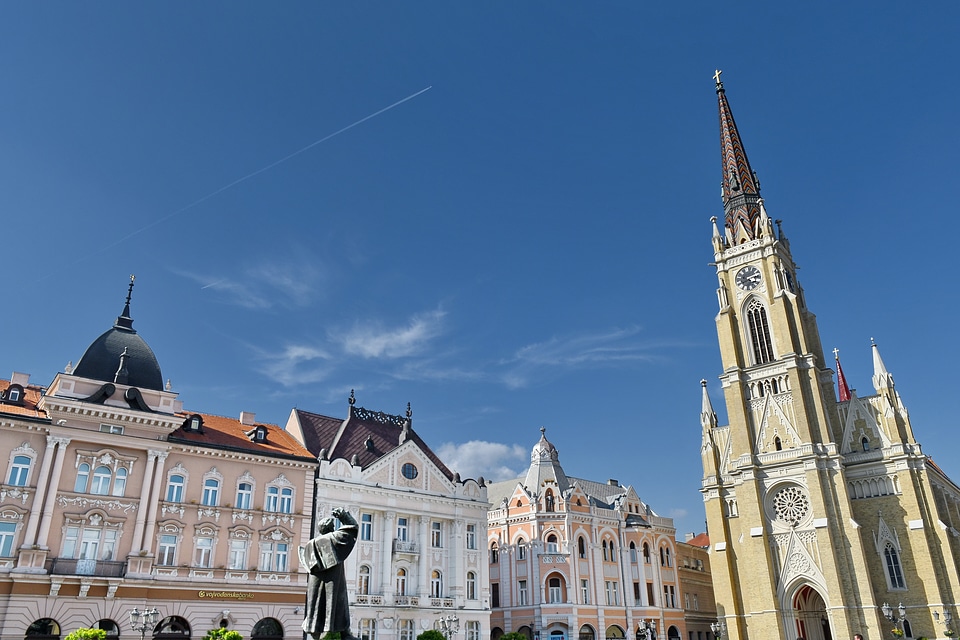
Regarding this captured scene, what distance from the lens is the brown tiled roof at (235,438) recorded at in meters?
40.0

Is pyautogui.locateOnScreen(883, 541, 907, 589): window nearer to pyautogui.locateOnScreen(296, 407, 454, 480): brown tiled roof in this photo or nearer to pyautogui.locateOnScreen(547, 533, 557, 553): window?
pyautogui.locateOnScreen(547, 533, 557, 553): window

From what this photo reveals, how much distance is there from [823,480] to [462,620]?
2708 centimetres

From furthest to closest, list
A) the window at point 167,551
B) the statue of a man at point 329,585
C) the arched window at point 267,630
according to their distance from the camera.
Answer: the arched window at point 267,630 → the window at point 167,551 → the statue of a man at point 329,585

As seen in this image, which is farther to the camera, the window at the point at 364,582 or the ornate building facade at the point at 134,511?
the window at the point at 364,582

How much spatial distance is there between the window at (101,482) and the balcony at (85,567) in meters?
3.31

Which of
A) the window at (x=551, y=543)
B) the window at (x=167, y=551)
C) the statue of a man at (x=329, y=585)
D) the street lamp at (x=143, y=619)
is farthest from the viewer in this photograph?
the window at (x=551, y=543)

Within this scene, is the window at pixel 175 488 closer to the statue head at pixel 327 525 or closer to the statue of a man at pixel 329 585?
the statue head at pixel 327 525

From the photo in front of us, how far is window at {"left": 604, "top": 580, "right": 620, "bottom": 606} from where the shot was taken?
5888 centimetres

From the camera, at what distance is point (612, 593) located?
59375 mm

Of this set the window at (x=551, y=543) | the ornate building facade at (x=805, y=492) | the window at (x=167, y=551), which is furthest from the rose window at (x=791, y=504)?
the window at (x=167, y=551)

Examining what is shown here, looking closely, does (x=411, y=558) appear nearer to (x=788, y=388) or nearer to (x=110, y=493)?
(x=110, y=493)

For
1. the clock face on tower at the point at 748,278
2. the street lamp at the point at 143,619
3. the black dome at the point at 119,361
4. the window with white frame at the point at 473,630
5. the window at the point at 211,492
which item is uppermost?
the clock face on tower at the point at 748,278

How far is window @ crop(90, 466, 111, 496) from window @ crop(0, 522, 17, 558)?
3.56 meters

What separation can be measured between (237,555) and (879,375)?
46.8 meters
